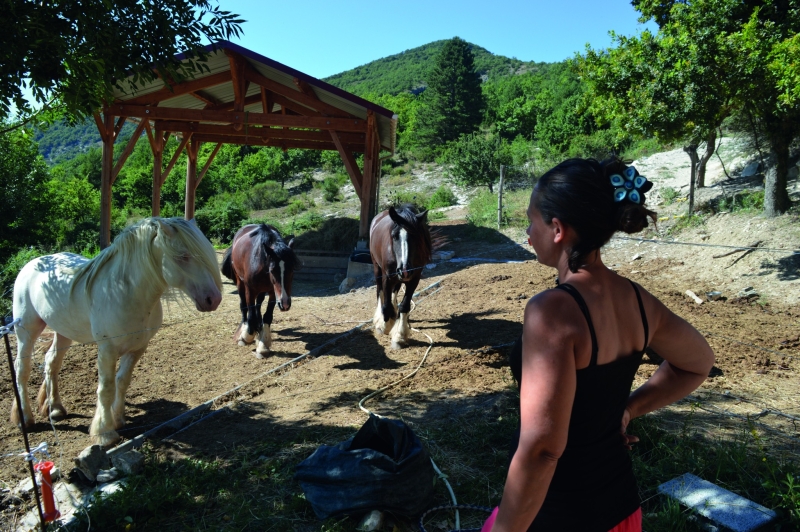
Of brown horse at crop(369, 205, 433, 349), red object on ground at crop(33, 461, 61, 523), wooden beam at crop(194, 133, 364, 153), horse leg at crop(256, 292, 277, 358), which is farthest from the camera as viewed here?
wooden beam at crop(194, 133, 364, 153)

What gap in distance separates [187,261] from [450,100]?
182 ft

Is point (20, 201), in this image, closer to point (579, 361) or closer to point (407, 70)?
point (579, 361)

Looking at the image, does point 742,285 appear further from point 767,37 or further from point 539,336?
point 539,336

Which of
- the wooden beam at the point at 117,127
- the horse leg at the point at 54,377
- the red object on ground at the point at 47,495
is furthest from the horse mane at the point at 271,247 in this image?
the wooden beam at the point at 117,127

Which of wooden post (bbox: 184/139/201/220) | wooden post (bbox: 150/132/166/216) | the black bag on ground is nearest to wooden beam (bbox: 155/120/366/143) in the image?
wooden post (bbox: 184/139/201/220)

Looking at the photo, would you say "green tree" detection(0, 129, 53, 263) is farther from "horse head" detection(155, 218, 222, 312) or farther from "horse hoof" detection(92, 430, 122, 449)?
"horse head" detection(155, 218, 222, 312)

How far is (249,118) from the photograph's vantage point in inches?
456

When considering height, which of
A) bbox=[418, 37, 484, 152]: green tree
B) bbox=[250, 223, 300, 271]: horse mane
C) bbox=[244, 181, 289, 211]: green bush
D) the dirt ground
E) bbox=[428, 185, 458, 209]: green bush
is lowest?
the dirt ground

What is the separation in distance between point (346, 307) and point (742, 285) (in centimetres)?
672

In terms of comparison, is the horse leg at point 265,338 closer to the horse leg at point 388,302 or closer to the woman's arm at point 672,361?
the horse leg at point 388,302

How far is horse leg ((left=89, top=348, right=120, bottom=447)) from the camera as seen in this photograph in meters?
3.89

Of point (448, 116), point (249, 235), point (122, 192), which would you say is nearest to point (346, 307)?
point (249, 235)

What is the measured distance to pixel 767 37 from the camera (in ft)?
26.1

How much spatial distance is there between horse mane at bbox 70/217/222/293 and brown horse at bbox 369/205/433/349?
Result: 2747 millimetres
